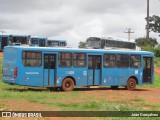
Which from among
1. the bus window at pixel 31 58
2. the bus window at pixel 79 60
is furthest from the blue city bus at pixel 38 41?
the bus window at pixel 31 58

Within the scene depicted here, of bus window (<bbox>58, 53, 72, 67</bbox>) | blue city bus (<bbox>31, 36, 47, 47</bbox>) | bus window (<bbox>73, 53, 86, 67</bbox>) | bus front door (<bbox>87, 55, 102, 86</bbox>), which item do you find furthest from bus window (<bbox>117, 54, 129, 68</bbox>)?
blue city bus (<bbox>31, 36, 47, 47</bbox>)

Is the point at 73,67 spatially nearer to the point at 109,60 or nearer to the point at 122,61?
the point at 109,60

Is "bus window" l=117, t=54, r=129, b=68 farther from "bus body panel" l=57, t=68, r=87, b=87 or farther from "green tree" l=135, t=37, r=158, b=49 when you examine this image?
"green tree" l=135, t=37, r=158, b=49

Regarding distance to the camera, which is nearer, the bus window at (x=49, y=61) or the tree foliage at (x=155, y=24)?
the bus window at (x=49, y=61)

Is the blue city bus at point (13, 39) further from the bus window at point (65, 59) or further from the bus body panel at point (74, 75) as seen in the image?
the bus window at point (65, 59)

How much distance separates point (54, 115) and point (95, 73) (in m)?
13.7

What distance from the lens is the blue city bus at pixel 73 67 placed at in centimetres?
2467

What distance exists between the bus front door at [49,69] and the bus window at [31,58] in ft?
1.52

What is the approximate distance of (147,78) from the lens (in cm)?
3086

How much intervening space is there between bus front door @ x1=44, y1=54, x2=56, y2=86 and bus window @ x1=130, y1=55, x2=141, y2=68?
628cm

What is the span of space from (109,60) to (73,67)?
297cm

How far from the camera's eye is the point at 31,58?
25.0m

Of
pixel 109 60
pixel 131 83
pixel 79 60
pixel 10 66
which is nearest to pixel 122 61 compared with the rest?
pixel 109 60

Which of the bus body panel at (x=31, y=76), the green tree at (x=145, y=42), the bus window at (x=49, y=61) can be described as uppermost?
the green tree at (x=145, y=42)
